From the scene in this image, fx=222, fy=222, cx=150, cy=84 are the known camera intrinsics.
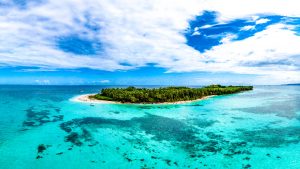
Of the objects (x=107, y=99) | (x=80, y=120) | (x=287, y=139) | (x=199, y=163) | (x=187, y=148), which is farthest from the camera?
(x=107, y=99)

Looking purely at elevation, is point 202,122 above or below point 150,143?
above

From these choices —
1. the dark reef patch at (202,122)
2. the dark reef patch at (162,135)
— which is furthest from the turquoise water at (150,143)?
the dark reef patch at (202,122)

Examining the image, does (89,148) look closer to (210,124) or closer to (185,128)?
(185,128)

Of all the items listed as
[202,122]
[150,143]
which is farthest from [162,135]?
[202,122]

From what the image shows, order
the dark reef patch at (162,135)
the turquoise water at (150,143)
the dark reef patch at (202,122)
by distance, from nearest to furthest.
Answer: the turquoise water at (150,143), the dark reef patch at (162,135), the dark reef patch at (202,122)

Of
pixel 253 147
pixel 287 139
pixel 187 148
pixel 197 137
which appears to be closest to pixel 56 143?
pixel 187 148

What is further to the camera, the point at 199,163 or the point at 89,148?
the point at 89,148

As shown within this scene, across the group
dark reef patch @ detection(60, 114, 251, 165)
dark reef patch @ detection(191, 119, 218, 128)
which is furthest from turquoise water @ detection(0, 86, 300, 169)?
dark reef patch @ detection(191, 119, 218, 128)

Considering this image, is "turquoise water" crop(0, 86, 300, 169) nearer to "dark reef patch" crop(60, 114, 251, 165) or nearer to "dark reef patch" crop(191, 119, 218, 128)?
"dark reef patch" crop(60, 114, 251, 165)

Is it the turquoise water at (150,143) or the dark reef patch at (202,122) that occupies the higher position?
the dark reef patch at (202,122)

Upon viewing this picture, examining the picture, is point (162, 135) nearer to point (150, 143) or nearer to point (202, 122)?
point (150, 143)

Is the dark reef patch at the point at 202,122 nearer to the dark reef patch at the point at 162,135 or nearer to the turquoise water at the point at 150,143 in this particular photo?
the dark reef patch at the point at 162,135
